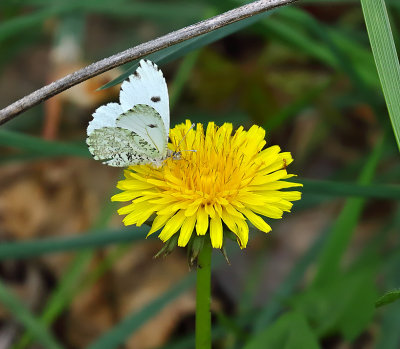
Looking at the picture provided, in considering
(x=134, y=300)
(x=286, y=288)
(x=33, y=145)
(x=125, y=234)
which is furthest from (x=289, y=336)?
A: (x=134, y=300)

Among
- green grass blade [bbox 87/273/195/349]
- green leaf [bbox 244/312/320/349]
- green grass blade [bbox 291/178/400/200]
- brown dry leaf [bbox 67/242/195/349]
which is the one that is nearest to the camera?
green leaf [bbox 244/312/320/349]

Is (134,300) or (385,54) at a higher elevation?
(385,54)

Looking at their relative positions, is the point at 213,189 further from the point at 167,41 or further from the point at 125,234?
the point at 125,234

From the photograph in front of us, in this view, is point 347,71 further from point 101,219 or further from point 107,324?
point 107,324

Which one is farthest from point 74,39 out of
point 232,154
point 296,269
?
point 232,154

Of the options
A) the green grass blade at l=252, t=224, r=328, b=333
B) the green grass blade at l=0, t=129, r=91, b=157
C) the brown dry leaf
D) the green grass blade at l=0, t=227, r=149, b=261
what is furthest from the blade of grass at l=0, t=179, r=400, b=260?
the brown dry leaf

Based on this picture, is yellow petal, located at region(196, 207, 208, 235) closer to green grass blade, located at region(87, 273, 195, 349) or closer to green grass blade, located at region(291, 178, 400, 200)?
→ green grass blade, located at region(291, 178, 400, 200)
